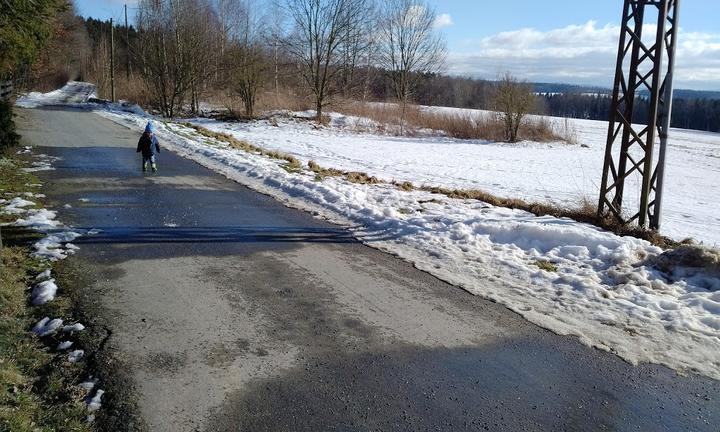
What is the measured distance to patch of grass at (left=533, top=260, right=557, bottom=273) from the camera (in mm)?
7004

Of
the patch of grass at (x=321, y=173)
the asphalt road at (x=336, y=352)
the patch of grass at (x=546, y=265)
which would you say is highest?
the patch of grass at (x=321, y=173)

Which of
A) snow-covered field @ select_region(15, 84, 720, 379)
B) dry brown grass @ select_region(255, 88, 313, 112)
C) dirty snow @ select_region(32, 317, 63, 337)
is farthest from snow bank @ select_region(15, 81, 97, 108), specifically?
dirty snow @ select_region(32, 317, 63, 337)

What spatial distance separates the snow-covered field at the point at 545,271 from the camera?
17.0ft

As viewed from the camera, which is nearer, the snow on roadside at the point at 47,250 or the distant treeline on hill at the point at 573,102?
the snow on roadside at the point at 47,250

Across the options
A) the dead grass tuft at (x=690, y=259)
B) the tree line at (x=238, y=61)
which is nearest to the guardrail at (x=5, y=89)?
the tree line at (x=238, y=61)

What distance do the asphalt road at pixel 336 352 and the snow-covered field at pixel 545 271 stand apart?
0.41 m

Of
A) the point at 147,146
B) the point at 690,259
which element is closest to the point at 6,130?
the point at 147,146

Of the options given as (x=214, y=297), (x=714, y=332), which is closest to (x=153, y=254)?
(x=214, y=297)

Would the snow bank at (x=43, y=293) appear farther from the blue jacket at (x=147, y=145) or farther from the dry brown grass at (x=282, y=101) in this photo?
the dry brown grass at (x=282, y=101)

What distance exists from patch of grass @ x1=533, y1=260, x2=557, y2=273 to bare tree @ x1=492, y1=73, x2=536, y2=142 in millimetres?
33216

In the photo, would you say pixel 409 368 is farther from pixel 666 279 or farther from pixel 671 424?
pixel 666 279

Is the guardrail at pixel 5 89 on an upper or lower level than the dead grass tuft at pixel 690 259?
upper

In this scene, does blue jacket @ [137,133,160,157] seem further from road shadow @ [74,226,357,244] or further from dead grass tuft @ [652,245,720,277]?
dead grass tuft @ [652,245,720,277]

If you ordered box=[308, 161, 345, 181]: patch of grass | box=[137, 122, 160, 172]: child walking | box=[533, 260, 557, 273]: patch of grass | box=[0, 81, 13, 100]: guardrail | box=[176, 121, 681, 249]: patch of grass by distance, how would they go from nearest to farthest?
box=[533, 260, 557, 273]: patch of grass, box=[176, 121, 681, 249]: patch of grass, box=[137, 122, 160, 172]: child walking, box=[308, 161, 345, 181]: patch of grass, box=[0, 81, 13, 100]: guardrail
